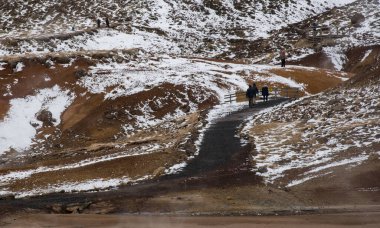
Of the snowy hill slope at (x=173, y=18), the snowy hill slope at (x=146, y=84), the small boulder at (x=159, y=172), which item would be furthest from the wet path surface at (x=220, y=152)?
the snowy hill slope at (x=173, y=18)

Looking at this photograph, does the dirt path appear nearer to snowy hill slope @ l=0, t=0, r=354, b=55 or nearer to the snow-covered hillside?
the snow-covered hillside

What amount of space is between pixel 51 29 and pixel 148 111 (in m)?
29.6

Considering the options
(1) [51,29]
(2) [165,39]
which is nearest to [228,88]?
(2) [165,39]

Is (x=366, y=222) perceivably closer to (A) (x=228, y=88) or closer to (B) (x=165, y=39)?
(A) (x=228, y=88)

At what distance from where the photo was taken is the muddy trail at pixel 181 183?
15.9m

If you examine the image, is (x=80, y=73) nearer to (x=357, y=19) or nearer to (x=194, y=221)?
(x=194, y=221)

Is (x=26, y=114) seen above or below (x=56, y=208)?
above

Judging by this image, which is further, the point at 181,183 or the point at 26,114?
the point at 26,114

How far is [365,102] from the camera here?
2189 cm

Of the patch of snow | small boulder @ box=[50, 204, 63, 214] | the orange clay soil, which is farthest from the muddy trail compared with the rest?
the orange clay soil

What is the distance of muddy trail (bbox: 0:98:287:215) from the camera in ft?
52.2

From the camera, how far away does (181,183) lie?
17031mm

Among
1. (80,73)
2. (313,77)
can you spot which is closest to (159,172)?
(80,73)

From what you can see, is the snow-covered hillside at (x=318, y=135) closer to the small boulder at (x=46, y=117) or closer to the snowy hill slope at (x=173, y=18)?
the small boulder at (x=46, y=117)
